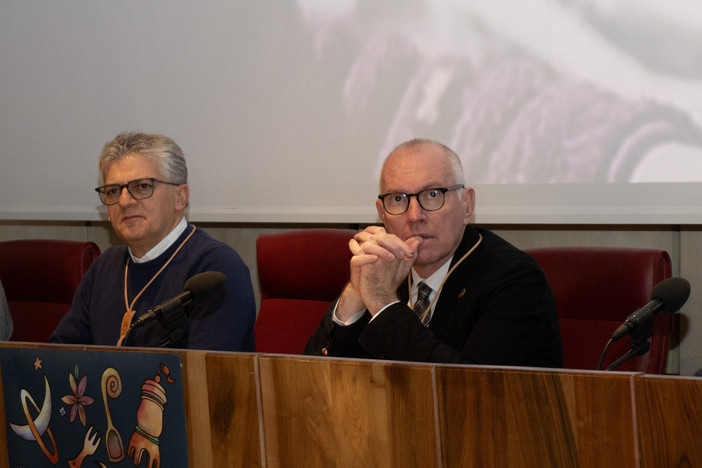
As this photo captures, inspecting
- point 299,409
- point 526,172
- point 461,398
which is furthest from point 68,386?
point 526,172

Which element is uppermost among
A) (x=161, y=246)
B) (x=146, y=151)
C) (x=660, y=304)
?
(x=146, y=151)

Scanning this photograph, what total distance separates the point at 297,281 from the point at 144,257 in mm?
477

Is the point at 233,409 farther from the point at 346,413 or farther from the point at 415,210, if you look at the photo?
the point at 415,210

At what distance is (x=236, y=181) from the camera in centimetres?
301

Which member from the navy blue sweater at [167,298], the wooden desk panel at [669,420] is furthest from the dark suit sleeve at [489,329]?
the wooden desk panel at [669,420]

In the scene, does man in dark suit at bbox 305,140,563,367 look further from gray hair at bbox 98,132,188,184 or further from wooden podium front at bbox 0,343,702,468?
gray hair at bbox 98,132,188,184

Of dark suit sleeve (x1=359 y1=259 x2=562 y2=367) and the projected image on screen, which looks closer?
dark suit sleeve (x1=359 y1=259 x2=562 y2=367)

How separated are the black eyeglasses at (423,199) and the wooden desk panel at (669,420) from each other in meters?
1.06

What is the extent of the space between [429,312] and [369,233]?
9.7 inches

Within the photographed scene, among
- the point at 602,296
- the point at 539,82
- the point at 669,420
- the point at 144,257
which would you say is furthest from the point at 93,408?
the point at 539,82

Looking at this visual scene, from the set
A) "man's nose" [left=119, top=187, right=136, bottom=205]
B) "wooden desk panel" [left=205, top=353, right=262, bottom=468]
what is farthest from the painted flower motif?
"man's nose" [left=119, top=187, right=136, bottom=205]

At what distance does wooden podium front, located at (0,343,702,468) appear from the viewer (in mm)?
774

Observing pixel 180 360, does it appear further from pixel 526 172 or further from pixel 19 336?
pixel 19 336

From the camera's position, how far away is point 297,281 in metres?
2.39
